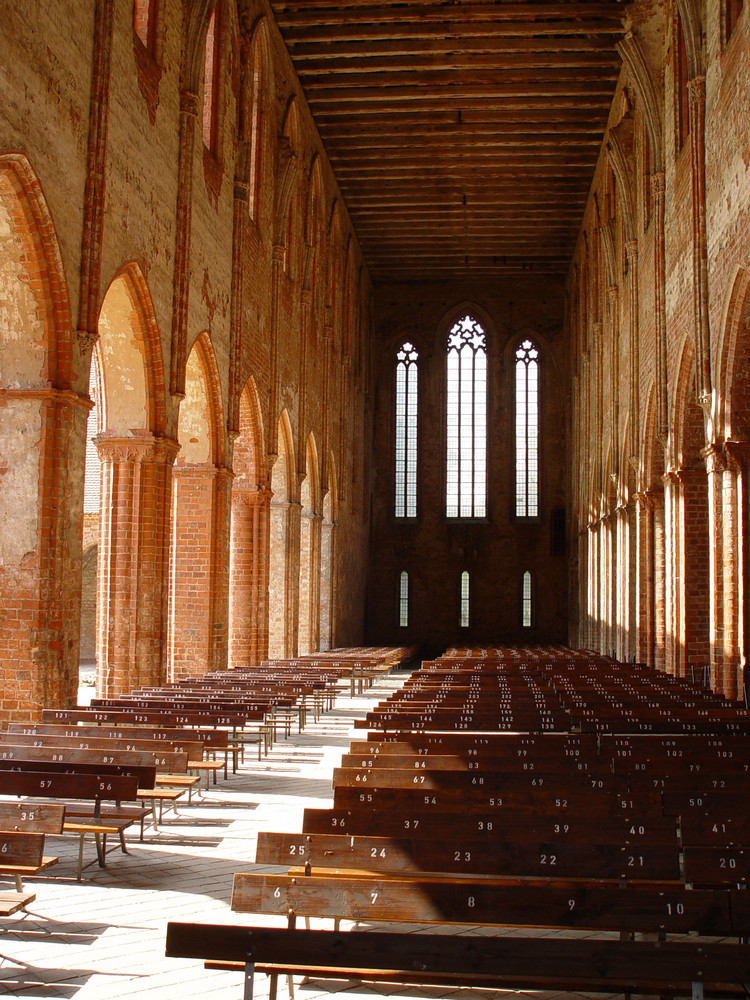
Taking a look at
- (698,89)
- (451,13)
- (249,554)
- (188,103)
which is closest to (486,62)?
(451,13)

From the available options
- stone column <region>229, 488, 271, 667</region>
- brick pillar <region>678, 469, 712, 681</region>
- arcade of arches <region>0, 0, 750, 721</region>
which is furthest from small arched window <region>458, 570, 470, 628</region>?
brick pillar <region>678, 469, 712, 681</region>

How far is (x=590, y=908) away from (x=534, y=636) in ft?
101

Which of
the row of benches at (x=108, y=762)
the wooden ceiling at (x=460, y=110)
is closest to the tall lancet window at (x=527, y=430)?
the wooden ceiling at (x=460, y=110)

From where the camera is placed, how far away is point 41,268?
33.1 ft

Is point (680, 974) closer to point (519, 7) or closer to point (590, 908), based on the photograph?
point (590, 908)

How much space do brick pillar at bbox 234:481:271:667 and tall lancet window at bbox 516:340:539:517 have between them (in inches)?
668

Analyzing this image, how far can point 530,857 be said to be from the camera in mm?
4207

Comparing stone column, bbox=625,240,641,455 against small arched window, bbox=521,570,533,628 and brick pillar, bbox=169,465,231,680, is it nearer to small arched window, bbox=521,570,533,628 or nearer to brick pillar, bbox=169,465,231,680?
brick pillar, bbox=169,465,231,680

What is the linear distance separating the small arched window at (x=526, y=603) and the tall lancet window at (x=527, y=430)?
2091 millimetres

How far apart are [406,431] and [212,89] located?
19882 mm

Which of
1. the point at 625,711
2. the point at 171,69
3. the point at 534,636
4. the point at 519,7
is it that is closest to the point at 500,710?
the point at 625,711

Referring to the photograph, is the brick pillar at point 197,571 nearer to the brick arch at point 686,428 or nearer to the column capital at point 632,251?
the brick arch at point 686,428

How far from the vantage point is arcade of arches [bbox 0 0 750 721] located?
10.1 meters

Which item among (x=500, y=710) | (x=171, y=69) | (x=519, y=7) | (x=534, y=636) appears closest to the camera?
(x=500, y=710)
